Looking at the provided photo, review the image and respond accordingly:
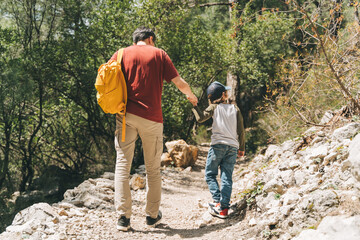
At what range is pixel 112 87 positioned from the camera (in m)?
3.21

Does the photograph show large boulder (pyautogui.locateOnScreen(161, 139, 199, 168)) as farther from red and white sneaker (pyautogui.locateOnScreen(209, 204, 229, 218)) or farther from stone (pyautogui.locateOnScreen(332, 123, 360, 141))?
stone (pyautogui.locateOnScreen(332, 123, 360, 141))

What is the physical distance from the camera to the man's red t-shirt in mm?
3289

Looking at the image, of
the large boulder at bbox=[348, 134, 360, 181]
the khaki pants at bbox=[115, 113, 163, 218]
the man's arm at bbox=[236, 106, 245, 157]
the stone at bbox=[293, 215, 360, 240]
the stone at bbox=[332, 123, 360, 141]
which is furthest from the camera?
the man's arm at bbox=[236, 106, 245, 157]

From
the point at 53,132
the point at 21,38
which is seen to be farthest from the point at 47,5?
the point at 53,132

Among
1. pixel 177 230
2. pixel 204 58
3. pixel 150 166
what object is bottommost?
pixel 177 230

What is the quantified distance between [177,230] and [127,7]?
5.78 meters

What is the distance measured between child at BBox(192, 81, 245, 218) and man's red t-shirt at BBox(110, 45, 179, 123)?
0.58m

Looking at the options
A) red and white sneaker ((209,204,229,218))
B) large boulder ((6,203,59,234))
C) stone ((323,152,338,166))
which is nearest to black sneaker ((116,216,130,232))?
large boulder ((6,203,59,234))

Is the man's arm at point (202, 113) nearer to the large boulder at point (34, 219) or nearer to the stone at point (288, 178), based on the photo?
the stone at point (288, 178)

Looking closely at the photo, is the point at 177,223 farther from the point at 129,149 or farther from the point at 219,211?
the point at 129,149

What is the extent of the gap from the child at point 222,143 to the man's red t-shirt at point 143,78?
579 mm

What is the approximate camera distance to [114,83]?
321 cm

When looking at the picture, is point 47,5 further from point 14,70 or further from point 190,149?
point 190,149

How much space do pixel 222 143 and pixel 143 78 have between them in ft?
3.82
